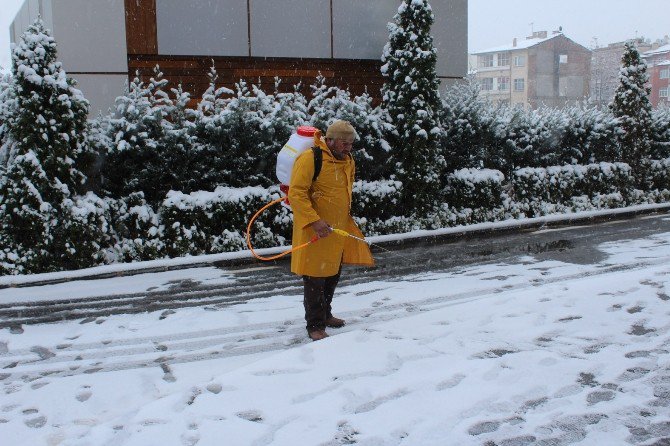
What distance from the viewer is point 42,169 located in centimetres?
897

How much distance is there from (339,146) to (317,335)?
1595mm

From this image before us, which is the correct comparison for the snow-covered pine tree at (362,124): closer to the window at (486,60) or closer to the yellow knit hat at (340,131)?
the yellow knit hat at (340,131)

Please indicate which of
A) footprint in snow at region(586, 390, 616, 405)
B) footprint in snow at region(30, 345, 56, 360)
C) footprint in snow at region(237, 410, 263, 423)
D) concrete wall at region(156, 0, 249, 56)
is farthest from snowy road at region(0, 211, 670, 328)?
concrete wall at region(156, 0, 249, 56)

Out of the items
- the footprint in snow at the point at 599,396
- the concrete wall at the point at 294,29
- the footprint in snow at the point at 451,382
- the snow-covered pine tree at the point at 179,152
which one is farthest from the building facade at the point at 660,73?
the footprint in snow at the point at 451,382

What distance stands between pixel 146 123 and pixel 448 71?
8367mm

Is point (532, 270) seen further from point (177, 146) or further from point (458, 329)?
point (177, 146)

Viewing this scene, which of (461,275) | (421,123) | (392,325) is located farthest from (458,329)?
(421,123)

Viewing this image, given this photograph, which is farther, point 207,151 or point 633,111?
point 633,111

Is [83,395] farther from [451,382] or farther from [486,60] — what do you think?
[486,60]

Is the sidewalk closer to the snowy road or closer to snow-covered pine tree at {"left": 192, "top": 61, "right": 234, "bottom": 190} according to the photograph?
the snowy road

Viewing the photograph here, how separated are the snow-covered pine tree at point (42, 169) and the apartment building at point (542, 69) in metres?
72.2

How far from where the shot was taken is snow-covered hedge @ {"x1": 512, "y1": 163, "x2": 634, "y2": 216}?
14336 millimetres

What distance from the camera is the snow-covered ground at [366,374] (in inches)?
150

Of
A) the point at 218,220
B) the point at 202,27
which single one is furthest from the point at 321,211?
the point at 202,27
